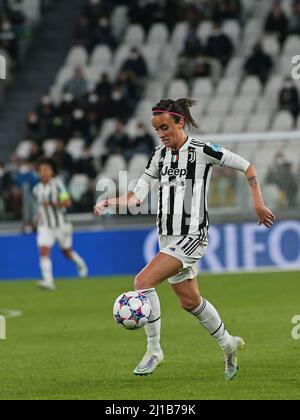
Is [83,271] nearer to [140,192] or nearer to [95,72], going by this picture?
[95,72]

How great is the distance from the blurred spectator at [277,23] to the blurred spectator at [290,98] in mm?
2384

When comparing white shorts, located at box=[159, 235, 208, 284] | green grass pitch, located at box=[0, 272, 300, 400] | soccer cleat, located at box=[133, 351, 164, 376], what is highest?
white shorts, located at box=[159, 235, 208, 284]

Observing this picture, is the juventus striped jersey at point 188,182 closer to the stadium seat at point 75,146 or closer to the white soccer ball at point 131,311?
the white soccer ball at point 131,311

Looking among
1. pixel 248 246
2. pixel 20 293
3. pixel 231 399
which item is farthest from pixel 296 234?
pixel 231 399

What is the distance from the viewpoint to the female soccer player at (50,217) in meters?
20.5

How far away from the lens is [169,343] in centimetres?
1260

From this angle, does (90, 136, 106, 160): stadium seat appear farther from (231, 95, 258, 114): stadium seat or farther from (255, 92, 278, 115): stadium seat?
(255, 92, 278, 115): stadium seat

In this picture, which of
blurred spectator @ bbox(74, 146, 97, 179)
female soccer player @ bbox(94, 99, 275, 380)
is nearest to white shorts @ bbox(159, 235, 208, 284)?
female soccer player @ bbox(94, 99, 275, 380)

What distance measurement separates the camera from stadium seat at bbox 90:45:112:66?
29.9 meters

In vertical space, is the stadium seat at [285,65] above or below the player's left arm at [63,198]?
above

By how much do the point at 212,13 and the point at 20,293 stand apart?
11832mm

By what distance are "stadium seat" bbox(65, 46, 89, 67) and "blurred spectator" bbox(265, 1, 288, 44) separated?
16.8 feet

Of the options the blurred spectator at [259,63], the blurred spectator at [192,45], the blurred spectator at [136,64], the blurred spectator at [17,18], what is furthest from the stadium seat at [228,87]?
the blurred spectator at [17,18]
